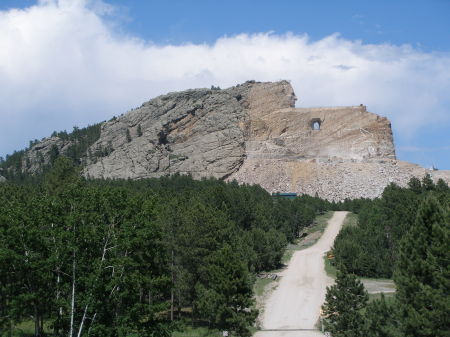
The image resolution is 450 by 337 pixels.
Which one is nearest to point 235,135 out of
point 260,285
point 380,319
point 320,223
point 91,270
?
point 320,223

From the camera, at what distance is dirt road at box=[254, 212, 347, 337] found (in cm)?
3344

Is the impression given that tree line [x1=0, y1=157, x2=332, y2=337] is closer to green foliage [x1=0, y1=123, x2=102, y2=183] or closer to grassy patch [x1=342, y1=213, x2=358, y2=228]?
grassy patch [x1=342, y1=213, x2=358, y2=228]

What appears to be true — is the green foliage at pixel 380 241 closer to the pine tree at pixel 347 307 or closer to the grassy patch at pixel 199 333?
the pine tree at pixel 347 307

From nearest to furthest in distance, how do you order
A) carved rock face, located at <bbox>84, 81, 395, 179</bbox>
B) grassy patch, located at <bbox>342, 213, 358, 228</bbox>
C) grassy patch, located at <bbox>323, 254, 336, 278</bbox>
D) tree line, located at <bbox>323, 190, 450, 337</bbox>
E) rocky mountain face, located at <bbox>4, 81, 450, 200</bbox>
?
tree line, located at <bbox>323, 190, 450, 337</bbox> < grassy patch, located at <bbox>323, 254, 336, 278</bbox> < grassy patch, located at <bbox>342, 213, 358, 228</bbox> < rocky mountain face, located at <bbox>4, 81, 450, 200</bbox> < carved rock face, located at <bbox>84, 81, 395, 179</bbox>

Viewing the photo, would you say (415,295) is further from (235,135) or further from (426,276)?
(235,135)

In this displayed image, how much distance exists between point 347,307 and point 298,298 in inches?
612

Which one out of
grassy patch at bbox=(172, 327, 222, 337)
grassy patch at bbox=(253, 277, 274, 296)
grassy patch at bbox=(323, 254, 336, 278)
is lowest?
grassy patch at bbox=(172, 327, 222, 337)

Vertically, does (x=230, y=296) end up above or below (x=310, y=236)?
below

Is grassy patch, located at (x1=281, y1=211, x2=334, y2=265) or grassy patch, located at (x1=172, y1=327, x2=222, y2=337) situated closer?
grassy patch, located at (x1=172, y1=327, x2=222, y2=337)

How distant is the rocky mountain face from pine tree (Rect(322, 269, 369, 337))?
76239 millimetres

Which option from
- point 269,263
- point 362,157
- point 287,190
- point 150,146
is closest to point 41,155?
point 150,146

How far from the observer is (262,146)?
111562 mm

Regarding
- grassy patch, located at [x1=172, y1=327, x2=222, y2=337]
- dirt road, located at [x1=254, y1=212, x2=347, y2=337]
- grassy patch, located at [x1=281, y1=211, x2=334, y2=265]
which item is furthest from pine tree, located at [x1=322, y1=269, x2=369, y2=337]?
grassy patch, located at [x1=281, y1=211, x2=334, y2=265]

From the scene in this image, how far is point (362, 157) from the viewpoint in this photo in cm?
10719
